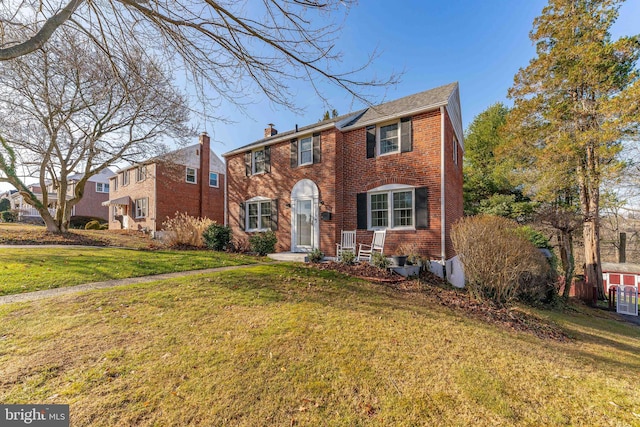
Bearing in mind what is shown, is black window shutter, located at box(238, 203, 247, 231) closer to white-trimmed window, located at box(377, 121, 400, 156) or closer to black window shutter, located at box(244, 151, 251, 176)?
black window shutter, located at box(244, 151, 251, 176)

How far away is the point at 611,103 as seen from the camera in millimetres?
10461

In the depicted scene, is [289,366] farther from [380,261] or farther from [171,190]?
[171,190]

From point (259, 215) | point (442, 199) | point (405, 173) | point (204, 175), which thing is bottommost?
point (259, 215)

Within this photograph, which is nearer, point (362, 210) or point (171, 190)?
point (362, 210)

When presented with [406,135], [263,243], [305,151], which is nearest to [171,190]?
[263,243]

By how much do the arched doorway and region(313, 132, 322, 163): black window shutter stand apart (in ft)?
3.29

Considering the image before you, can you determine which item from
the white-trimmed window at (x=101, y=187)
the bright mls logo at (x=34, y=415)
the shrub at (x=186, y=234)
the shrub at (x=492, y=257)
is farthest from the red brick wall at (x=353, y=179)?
the white-trimmed window at (x=101, y=187)

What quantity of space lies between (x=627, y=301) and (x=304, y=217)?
1462cm

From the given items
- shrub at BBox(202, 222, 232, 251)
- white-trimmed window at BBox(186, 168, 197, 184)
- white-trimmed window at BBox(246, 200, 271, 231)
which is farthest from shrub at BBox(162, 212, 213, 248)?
A: white-trimmed window at BBox(186, 168, 197, 184)

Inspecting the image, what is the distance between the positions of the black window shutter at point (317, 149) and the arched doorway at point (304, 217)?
100 centimetres

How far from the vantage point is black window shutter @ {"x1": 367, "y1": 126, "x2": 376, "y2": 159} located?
416 inches

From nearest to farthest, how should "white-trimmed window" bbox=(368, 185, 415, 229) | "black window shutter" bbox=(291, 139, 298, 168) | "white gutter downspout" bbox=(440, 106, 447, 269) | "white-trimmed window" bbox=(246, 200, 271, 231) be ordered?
"white gutter downspout" bbox=(440, 106, 447, 269) < "white-trimmed window" bbox=(368, 185, 415, 229) < "black window shutter" bbox=(291, 139, 298, 168) < "white-trimmed window" bbox=(246, 200, 271, 231)

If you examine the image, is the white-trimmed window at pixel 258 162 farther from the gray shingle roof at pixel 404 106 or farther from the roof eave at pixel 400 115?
the roof eave at pixel 400 115

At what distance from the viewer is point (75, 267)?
23.1 ft
